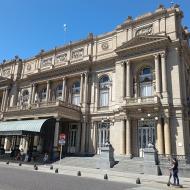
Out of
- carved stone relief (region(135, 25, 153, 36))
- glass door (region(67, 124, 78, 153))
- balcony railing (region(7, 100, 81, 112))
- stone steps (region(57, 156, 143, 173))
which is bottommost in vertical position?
stone steps (region(57, 156, 143, 173))

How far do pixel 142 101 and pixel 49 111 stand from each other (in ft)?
36.5

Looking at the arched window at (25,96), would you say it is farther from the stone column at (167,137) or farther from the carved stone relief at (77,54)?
the stone column at (167,137)

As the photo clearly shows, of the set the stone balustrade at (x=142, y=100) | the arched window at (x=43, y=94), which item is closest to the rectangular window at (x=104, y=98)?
the stone balustrade at (x=142, y=100)

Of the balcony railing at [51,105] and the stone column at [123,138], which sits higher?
the balcony railing at [51,105]

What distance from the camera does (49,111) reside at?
2838 centimetres

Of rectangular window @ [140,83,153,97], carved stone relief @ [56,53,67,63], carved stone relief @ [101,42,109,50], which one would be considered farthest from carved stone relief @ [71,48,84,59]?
rectangular window @ [140,83,153,97]

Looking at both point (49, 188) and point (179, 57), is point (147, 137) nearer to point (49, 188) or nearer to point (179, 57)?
point (179, 57)

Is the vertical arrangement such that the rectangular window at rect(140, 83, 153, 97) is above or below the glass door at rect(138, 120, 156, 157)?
above

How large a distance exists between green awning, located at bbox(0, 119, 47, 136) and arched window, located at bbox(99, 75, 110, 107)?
804cm

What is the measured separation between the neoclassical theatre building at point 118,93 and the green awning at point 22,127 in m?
0.12

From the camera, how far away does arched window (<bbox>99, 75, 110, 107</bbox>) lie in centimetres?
3086

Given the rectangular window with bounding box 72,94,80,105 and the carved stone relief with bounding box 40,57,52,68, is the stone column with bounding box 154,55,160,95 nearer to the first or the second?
the rectangular window with bounding box 72,94,80,105

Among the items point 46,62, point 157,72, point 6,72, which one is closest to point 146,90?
point 157,72

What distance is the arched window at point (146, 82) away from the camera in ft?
89.5
